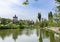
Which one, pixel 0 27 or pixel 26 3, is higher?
pixel 26 3

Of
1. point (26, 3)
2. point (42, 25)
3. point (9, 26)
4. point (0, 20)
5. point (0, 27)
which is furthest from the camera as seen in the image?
point (42, 25)

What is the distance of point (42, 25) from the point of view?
74188mm

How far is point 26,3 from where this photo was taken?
3.46 m

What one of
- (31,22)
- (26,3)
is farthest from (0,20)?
(26,3)

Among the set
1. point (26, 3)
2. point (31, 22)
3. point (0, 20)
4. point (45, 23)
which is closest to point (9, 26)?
point (0, 20)

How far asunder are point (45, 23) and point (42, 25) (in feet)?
7.42

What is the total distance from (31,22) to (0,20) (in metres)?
30.3

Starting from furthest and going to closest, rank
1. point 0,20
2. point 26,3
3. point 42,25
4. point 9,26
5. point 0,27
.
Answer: point 42,25, point 0,20, point 9,26, point 0,27, point 26,3

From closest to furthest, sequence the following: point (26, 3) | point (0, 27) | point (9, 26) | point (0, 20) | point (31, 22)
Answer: point (26, 3), point (0, 27), point (9, 26), point (0, 20), point (31, 22)

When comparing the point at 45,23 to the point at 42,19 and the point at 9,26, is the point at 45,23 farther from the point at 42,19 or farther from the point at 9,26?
the point at 9,26

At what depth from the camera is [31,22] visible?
95.8 m

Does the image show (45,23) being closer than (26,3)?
No

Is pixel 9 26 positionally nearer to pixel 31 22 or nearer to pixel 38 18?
pixel 38 18

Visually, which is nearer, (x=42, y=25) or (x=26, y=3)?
(x=26, y=3)
